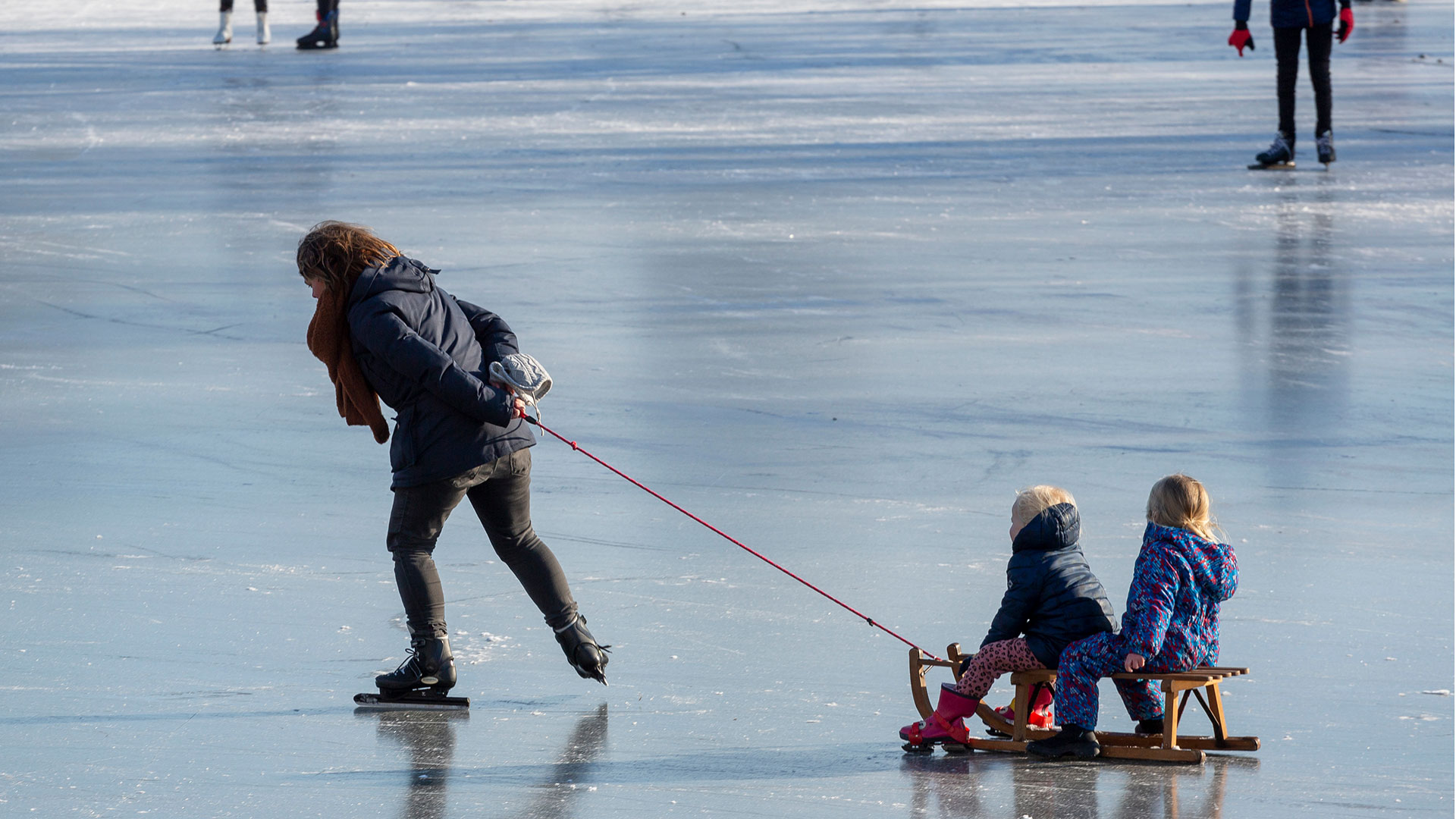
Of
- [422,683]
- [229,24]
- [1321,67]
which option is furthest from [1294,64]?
[229,24]

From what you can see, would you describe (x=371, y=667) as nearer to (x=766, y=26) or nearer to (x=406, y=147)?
(x=406, y=147)

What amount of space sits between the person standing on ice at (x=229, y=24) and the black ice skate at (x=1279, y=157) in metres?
13.9

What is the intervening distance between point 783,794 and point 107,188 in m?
10.5

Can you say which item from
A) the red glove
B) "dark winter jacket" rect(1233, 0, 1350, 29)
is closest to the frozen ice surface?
the red glove

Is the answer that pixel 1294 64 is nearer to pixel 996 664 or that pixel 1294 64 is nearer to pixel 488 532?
pixel 996 664

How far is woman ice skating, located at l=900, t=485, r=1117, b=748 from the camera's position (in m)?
4.34

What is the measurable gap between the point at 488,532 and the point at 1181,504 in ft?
6.21

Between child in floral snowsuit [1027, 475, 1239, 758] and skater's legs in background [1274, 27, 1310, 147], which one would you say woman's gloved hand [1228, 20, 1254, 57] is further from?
child in floral snowsuit [1027, 475, 1239, 758]

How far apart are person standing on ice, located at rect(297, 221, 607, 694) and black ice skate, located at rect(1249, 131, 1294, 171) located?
34.1 feet

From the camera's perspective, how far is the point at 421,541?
4.67 meters

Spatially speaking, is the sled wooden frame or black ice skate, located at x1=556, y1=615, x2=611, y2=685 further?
black ice skate, located at x1=556, y1=615, x2=611, y2=685

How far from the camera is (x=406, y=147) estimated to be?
14.8 m

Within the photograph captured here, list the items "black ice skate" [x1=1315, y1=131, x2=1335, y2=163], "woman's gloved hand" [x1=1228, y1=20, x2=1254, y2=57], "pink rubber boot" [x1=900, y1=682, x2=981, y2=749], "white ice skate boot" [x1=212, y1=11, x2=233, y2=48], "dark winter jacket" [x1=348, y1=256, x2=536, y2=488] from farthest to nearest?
"white ice skate boot" [x1=212, y1=11, x2=233, y2=48] → "black ice skate" [x1=1315, y1=131, x2=1335, y2=163] → "woman's gloved hand" [x1=1228, y1=20, x2=1254, y2=57] → "dark winter jacket" [x1=348, y1=256, x2=536, y2=488] → "pink rubber boot" [x1=900, y1=682, x2=981, y2=749]

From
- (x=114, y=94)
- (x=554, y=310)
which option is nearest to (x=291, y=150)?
(x=114, y=94)
